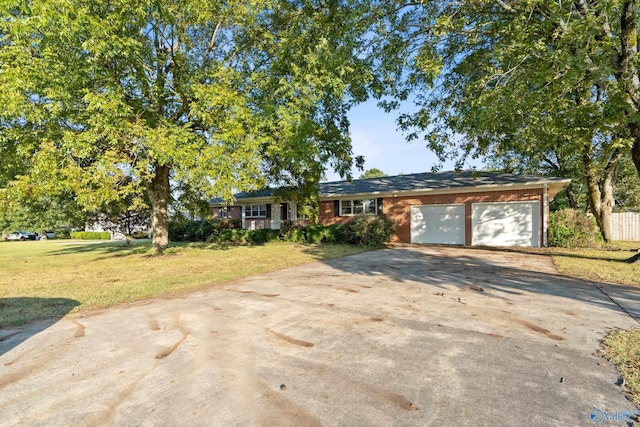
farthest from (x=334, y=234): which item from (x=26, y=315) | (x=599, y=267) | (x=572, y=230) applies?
(x=26, y=315)

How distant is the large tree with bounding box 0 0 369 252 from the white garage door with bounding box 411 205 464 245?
6713mm

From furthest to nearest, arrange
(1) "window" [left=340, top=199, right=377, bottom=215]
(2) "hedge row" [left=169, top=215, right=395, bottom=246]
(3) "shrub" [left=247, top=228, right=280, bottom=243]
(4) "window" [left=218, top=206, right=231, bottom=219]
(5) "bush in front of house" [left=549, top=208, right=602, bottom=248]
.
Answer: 1. (4) "window" [left=218, top=206, right=231, bottom=219]
2. (3) "shrub" [left=247, top=228, right=280, bottom=243]
3. (1) "window" [left=340, top=199, right=377, bottom=215]
4. (2) "hedge row" [left=169, top=215, right=395, bottom=246]
5. (5) "bush in front of house" [left=549, top=208, right=602, bottom=248]

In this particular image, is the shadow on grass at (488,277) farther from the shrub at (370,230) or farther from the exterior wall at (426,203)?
the exterior wall at (426,203)

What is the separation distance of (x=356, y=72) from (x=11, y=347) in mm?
10016

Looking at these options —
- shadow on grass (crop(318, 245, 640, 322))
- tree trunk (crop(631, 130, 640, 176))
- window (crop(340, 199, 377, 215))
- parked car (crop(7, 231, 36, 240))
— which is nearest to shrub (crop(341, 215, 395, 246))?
window (crop(340, 199, 377, 215))

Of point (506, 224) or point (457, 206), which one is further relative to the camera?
point (457, 206)

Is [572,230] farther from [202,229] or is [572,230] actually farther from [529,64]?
[202,229]

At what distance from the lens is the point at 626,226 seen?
64.0ft

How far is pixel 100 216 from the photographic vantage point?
18.7 m

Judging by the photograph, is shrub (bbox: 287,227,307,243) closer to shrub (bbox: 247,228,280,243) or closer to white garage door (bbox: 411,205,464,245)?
shrub (bbox: 247,228,280,243)

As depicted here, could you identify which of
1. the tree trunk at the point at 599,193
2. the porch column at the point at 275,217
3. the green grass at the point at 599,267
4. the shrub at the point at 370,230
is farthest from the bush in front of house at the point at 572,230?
the porch column at the point at 275,217

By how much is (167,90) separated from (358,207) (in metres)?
12.4

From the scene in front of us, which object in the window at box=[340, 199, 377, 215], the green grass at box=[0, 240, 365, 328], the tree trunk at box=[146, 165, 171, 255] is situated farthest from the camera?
the window at box=[340, 199, 377, 215]

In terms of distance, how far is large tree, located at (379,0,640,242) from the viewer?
7.40 m
